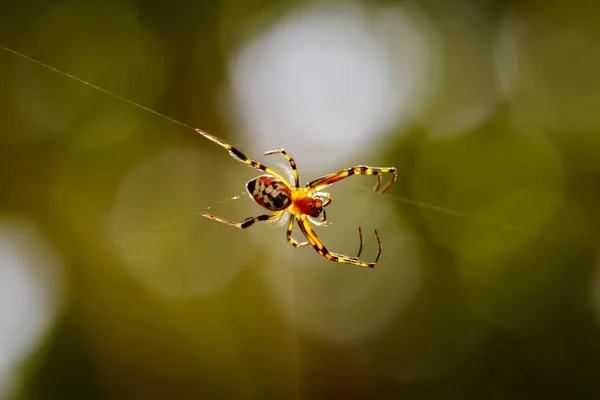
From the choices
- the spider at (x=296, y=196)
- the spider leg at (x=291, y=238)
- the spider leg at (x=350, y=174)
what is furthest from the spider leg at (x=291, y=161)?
the spider leg at (x=291, y=238)

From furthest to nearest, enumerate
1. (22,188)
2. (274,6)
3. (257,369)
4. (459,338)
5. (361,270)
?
(361,270)
(274,6)
(459,338)
(257,369)
(22,188)

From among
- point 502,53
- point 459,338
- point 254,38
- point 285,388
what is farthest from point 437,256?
point 254,38

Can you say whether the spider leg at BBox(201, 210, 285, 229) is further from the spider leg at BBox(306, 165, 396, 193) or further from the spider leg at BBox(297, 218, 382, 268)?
the spider leg at BBox(306, 165, 396, 193)

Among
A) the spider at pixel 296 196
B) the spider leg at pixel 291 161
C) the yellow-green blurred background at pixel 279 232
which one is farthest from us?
the yellow-green blurred background at pixel 279 232

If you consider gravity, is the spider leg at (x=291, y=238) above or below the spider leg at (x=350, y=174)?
below

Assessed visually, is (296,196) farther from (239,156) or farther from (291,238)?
(239,156)

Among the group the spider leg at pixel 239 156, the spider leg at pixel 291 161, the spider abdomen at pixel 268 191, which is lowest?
the spider abdomen at pixel 268 191

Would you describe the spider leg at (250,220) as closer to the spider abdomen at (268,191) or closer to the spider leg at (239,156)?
the spider abdomen at (268,191)

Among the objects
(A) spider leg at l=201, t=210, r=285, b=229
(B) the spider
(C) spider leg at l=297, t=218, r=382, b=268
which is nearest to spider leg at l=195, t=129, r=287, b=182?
(B) the spider

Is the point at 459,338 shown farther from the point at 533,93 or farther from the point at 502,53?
the point at 502,53
